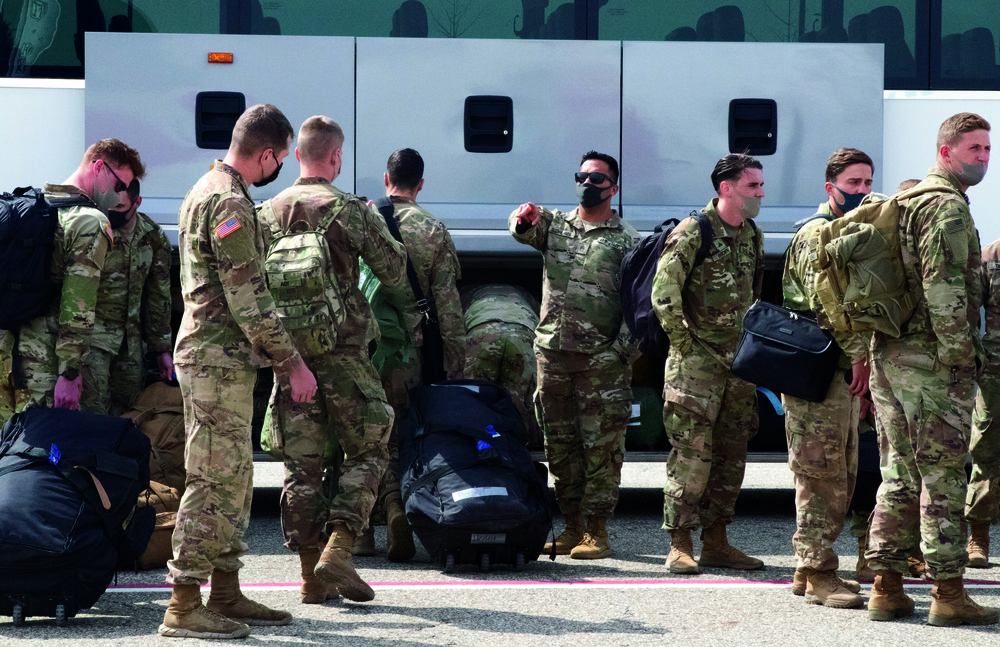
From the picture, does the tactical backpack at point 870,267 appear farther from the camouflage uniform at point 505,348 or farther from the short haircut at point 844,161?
the camouflage uniform at point 505,348

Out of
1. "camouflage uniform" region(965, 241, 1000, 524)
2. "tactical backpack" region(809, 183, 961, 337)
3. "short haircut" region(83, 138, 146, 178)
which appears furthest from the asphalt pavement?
"short haircut" region(83, 138, 146, 178)

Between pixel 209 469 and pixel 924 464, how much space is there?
8.13 feet

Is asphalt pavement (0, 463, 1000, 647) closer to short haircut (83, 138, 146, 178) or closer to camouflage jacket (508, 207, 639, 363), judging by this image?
camouflage jacket (508, 207, 639, 363)

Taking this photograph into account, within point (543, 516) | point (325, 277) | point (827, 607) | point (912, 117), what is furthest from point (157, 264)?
point (912, 117)

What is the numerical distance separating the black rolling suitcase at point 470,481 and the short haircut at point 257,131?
1754 mm

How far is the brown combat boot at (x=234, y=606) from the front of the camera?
4039mm

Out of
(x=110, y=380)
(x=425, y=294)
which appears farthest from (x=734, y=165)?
(x=110, y=380)

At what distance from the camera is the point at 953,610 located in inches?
160

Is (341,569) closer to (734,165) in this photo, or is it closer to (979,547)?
(734,165)

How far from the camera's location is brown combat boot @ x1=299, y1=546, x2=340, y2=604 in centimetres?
444

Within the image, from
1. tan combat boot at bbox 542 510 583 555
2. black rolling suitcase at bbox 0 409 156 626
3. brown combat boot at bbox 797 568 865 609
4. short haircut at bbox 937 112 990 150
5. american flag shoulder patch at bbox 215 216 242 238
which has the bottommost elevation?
tan combat boot at bbox 542 510 583 555

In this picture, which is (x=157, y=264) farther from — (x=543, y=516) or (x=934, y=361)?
(x=934, y=361)

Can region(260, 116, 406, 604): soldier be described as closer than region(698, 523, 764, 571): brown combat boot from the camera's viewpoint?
Yes

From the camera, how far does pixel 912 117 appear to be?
22.0ft
